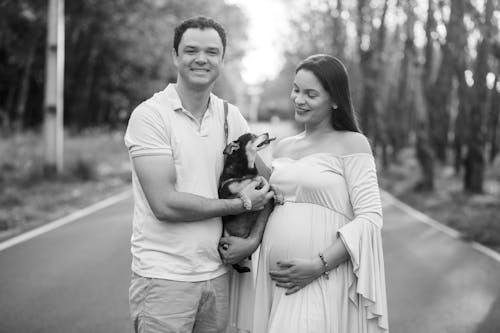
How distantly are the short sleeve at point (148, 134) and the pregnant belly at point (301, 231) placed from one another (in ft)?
2.63

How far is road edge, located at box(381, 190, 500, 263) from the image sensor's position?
10.3 m

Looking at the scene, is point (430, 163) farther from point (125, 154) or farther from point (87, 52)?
point (87, 52)

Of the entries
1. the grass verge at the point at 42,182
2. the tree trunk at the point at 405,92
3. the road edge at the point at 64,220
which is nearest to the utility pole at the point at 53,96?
the grass verge at the point at 42,182

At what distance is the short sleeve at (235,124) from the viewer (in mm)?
3586

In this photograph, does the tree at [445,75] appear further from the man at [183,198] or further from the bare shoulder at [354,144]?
the man at [183,198]

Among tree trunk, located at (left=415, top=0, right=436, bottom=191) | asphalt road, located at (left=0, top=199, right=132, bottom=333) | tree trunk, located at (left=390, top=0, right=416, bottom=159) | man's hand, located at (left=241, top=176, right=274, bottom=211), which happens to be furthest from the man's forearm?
tree trunk, located at (left=390, top=0, right=416, bottom=159)

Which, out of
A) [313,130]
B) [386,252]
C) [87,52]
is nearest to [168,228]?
[313,130]

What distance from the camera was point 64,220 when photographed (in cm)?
1161

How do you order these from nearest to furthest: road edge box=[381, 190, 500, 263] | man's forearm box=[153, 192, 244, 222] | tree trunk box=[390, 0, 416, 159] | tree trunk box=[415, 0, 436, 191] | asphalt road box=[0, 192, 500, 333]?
man's forearm box=[153, 192, 244, 222], asphalt road box=[0, 192, 500, 333], road edge box=[381, 190, 500, 263], tree trunk box=[415, 0, 436, 191], tree trunk box=[390, 0, 416, 159]

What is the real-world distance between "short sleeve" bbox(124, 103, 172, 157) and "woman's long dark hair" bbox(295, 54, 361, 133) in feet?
2.94

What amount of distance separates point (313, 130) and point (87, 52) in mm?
27836

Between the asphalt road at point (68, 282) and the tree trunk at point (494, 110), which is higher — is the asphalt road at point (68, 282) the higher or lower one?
the lower one

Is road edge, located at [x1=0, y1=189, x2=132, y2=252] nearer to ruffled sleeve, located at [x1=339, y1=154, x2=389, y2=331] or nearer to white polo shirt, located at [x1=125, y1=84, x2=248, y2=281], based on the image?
white polo shirt, located at [x1=125, y1=84, x2=248, y2=281]

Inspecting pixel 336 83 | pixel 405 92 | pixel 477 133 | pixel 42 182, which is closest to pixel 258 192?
pixel 336 83
